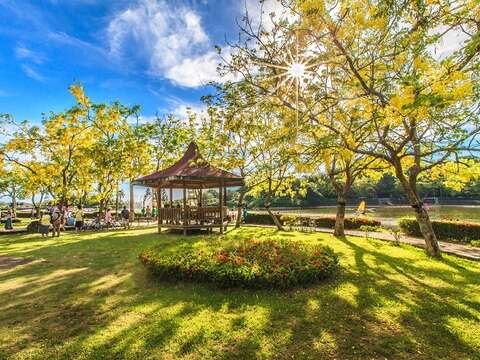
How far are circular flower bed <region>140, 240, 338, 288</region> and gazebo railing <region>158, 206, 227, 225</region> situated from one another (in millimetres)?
7621

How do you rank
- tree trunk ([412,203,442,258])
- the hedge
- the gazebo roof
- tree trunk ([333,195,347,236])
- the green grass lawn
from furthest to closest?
the hedge
tree trunk ([333,195,347,236])
the gazebo roof
tree trunk ([412,203,442,258])
the green grass lawn

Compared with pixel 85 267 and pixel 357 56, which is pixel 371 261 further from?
pixel 85 267

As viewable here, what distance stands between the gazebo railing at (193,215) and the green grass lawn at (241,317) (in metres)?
7.85

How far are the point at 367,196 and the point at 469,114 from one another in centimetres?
6697

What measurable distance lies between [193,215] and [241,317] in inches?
440

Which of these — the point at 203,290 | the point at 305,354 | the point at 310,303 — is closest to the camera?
the point at 305,354

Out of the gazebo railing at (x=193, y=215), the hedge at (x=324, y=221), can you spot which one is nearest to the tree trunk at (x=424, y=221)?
the hedge at (x=324, y=221)

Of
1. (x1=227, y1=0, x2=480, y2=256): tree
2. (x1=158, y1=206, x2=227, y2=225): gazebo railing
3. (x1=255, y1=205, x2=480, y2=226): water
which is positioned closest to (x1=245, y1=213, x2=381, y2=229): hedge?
(x1=255, y1=205, x2=480, y2=226): water

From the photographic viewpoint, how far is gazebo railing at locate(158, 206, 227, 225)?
15.7m

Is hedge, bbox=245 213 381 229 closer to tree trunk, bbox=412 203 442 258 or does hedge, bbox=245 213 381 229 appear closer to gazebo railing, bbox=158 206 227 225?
gazebo railing, bbox=158 206 227 225

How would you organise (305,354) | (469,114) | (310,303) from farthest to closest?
(469,114) → (310,303) → (305,354)

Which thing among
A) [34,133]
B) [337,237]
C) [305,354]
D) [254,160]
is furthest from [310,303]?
[34,133]

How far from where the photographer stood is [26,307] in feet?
18.0

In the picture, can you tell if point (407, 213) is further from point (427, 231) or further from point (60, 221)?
point (60, 221)
